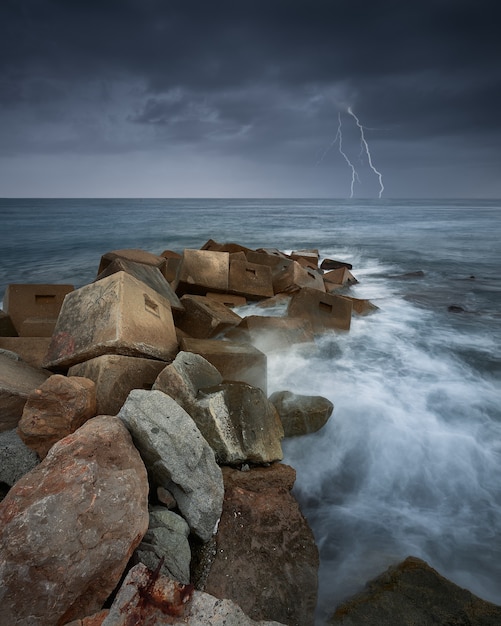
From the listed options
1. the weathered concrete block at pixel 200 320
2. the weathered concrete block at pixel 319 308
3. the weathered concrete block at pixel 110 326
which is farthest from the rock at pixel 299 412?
the weathered concrete block at pixel 319 308

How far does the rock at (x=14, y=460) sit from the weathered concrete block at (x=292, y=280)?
5.78 m

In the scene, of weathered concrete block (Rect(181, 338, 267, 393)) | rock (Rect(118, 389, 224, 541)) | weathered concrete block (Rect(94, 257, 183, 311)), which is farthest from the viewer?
weathered concrete block (Rect(94, 257, 183, 311))

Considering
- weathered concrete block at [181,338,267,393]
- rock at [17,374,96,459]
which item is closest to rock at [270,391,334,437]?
weathered concrete block at [181,338,267,393]

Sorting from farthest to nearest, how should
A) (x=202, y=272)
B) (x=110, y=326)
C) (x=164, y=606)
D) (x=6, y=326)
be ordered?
1. (x=202, y=272)
2. (x=6, y=326)
3. (x=110, y=326)
4. (x=164, y=606)

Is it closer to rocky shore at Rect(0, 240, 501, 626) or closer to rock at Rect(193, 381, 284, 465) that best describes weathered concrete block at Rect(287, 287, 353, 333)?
rocky shore at Rect(0, 240, 501, 626)

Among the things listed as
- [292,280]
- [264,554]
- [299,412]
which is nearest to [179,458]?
[264,554]

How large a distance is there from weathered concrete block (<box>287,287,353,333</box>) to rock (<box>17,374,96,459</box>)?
4.03m

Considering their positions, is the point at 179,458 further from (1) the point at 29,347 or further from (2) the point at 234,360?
(1) the point at 29,347

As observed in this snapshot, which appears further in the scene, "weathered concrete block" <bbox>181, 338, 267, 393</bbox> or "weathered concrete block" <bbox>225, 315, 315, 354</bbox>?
"weathered concrete block" <bbox>225, 315, 315, 354</bbox>

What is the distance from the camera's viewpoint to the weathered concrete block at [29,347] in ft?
12.9

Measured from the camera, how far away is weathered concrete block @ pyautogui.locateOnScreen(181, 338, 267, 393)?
362 centimetres

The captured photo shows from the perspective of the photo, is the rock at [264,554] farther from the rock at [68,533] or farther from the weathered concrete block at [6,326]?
the weathered concrete block at [6,326]

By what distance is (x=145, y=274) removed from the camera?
4945mm

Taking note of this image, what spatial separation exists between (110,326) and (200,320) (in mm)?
1787
